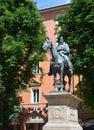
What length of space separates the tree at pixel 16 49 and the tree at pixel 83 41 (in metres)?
2.47

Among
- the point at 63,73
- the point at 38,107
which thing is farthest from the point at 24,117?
the point at 63,73

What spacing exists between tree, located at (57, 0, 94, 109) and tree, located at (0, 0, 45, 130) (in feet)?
8.10

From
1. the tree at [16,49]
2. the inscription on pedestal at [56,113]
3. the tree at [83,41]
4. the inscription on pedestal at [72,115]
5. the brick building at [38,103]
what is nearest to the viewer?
the inscription on pedestal at [56,113]

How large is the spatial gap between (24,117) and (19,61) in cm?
1171

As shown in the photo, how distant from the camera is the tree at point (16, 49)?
27.7m

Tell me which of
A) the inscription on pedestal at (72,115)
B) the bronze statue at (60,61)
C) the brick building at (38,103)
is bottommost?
the brick building at (38,103)

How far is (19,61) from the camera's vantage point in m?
28.7

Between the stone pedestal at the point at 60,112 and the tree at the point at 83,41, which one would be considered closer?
the stone pedestal at the point at 60,112

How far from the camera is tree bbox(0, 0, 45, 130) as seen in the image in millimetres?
27719

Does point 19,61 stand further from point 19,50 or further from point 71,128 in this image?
point 71,128

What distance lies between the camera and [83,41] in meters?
28.4

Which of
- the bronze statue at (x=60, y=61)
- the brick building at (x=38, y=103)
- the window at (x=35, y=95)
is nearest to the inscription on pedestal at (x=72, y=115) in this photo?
the bronze statue at (x=60, y=61)

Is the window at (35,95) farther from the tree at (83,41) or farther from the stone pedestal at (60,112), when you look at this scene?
the stone pedestal at (60,112)

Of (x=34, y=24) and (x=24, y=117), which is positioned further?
(x=24, y=117)
